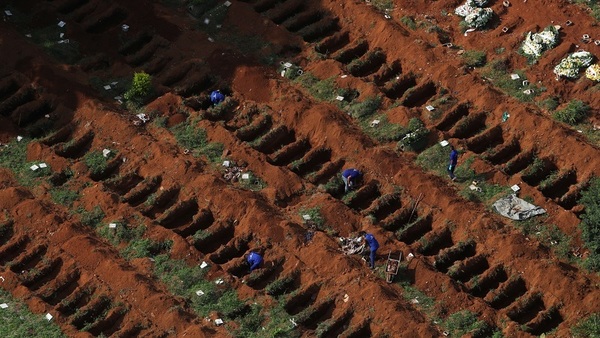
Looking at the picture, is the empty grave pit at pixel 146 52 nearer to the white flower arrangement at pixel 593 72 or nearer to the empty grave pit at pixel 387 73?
the empty grave pit at pixel 387 73

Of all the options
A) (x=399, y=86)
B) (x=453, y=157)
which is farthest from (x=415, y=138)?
(x=399, y=86)

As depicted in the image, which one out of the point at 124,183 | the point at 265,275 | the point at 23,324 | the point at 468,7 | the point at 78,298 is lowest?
the point at 23,324

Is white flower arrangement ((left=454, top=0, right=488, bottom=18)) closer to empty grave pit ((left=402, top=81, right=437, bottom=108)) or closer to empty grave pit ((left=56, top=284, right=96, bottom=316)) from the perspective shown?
empty grave pit ((left=402, top=81, right=437, bottom=108))

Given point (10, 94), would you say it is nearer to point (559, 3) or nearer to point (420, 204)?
point (420, 204)

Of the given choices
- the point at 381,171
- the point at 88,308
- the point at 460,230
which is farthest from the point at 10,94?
the point at 460,230

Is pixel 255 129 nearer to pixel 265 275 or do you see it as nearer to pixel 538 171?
pixel 265 275

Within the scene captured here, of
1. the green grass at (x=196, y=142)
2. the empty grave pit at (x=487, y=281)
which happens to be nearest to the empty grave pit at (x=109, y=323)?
the green grass at (x=196, y=142)

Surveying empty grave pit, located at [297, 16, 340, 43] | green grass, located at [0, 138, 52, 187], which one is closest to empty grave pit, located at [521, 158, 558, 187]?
empty grave pit, located at [297, 16, 340, 43]
